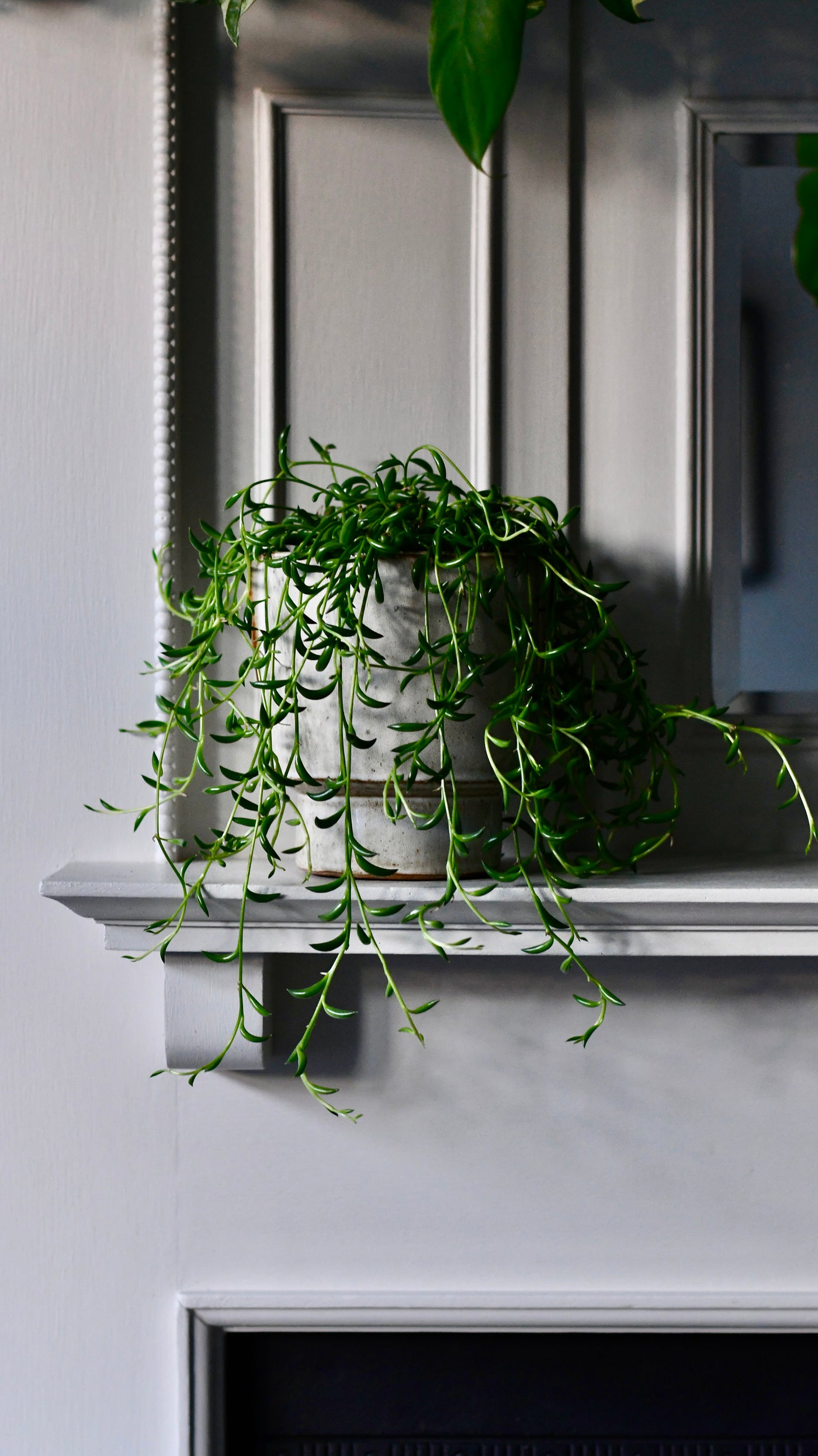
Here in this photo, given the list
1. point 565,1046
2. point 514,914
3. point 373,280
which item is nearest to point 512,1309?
point 565,1046

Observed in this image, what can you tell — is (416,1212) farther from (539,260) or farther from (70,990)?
(539,260)

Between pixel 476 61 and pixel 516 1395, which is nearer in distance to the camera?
pixel 476 61

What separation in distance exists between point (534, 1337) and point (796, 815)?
1.54 ft

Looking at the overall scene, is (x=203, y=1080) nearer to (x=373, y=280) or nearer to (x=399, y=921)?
(x=399, y=921)

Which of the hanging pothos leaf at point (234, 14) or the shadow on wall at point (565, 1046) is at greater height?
the hanging pothos leaf at point (234, 14)

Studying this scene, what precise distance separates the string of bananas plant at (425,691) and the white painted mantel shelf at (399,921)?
11mm

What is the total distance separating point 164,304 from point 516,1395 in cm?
90

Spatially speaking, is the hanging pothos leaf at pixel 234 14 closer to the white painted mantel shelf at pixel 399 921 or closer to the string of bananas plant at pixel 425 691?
the string of bananas plant at pixel 425 691

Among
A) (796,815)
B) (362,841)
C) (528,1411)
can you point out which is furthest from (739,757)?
(528,1411)

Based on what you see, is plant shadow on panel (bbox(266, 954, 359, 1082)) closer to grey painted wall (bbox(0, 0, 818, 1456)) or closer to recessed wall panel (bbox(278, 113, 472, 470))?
grey painted wall (bbox(0, 0, 818, 1456))

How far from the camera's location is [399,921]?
26.9 inches

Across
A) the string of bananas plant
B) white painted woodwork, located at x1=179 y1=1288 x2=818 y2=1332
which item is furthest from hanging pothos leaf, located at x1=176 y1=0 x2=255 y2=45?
white painted woodwork, located at x1=179 y1=1288 x2=818 y2=1332

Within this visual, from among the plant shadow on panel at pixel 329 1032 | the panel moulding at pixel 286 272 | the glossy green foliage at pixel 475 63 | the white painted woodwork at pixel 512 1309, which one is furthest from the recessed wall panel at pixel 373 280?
the white painted woodwork at pixel 512 1309

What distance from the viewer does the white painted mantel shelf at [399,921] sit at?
676 millimetres
